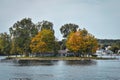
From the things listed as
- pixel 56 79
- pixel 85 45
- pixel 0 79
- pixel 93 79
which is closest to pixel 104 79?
pixel 93 79

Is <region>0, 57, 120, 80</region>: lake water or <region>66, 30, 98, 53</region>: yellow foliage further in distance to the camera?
<region>66, 30, 98, 53</region>: yellow foliage

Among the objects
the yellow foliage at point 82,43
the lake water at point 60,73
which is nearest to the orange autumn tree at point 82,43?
the yellow foliage at point 82,43

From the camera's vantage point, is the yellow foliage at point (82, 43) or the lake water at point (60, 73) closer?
the lake water at point (60, 73)

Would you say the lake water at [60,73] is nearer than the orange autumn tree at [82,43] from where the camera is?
Yes

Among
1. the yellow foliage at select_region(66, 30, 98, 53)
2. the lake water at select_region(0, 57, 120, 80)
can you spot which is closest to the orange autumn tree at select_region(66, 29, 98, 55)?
the yellow foliage at select_region(66, 30, 98, 53)

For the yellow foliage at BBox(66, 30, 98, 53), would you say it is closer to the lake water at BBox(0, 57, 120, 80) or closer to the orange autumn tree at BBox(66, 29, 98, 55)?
the orange autumn tree at BBox(66, 29, 98, 55)

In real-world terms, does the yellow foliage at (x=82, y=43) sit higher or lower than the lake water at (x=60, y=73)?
higher

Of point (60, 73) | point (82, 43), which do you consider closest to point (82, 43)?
point (82, 43)

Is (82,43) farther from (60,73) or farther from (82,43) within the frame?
(60,73)

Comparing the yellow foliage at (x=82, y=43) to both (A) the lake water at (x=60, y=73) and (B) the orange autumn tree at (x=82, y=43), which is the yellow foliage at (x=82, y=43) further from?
(A) the lake water at (x=60, y=73)

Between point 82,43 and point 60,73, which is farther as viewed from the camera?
point 82,43

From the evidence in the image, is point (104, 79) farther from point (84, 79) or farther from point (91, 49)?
point (91, 49)

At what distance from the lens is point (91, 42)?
19562 centimetres

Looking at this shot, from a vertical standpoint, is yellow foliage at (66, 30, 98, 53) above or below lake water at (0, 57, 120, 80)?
above
